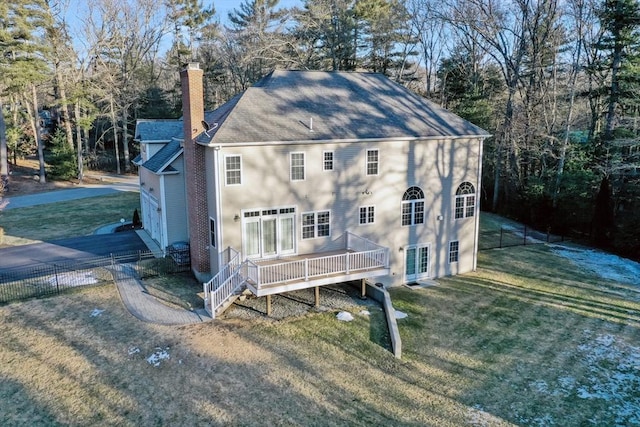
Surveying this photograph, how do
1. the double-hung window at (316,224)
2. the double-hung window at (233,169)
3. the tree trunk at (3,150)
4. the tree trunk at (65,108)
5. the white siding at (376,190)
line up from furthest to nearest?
the tree trunk at (65,108) → the tree trunk at (3,150) → the double-hung window at (316,224) → the white siding at (376,190) → the double-hung window at (233,169)

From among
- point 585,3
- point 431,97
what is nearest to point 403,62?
point 431,97

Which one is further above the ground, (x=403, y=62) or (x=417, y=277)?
(x=403, y=62)

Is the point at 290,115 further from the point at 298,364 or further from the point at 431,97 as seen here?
the point at 431,97

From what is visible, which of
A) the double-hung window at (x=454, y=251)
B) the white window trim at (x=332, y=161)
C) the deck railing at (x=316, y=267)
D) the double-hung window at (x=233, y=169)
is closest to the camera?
the deck railing at (x=316, y=267)

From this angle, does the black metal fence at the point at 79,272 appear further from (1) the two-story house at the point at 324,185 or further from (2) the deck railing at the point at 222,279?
(2) the deck railing at the point at 222,279

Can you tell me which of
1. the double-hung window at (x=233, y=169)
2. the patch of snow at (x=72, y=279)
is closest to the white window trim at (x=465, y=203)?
the double-hung window at (x=233, y=169)

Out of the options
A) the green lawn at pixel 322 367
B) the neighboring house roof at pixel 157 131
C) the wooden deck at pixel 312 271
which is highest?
the neighboring house roof at pixel 157 131

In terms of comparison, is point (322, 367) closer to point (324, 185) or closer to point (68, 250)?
point (324, 185)
